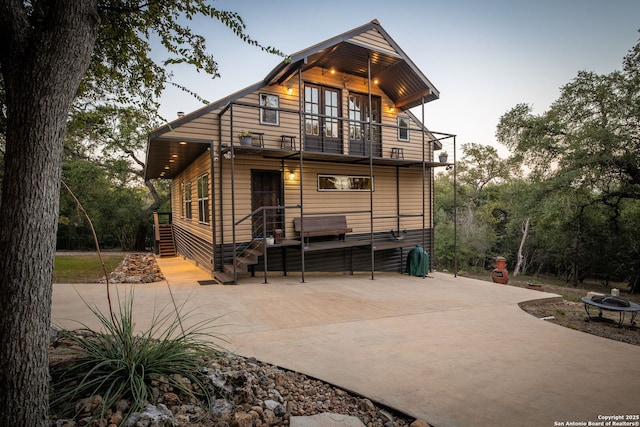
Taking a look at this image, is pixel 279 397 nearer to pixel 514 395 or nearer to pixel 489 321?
pixel 514 395

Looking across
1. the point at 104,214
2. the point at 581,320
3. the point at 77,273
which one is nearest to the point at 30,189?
the point at 581,320

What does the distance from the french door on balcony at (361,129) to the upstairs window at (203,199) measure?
4.79 m

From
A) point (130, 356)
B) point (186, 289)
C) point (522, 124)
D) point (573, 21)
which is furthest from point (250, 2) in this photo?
point (522, 124)

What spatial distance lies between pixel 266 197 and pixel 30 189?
25.0 feet

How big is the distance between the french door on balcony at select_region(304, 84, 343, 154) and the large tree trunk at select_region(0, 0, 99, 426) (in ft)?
26.5

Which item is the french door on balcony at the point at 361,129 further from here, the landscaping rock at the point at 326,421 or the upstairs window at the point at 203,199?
the landscaping rock at the point at 326,421

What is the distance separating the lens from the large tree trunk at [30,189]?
177cm

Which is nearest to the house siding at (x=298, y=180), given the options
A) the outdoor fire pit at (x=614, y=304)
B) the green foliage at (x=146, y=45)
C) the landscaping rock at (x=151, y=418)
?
the green foliage at (x=146, y=45)

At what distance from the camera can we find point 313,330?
4.62 metres

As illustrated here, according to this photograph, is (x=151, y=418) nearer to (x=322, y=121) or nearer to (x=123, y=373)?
(x=123, y=373)

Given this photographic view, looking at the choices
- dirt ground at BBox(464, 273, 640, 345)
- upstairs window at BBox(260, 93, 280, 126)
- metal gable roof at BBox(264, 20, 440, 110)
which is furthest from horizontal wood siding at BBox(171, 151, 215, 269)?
dirt ground at BBox(464, 273, 640, 345)

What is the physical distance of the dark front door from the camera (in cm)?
929

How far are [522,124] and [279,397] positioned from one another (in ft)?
60.2

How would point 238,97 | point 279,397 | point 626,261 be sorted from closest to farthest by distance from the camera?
point 279,397 → point 238,97 → point 626,261
